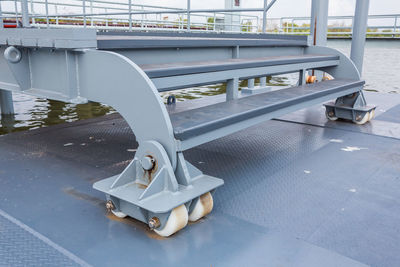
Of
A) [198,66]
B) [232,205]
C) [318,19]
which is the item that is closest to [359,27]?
[318,19]

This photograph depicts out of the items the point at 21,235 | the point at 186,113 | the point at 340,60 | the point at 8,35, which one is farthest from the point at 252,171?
the point at 340,60

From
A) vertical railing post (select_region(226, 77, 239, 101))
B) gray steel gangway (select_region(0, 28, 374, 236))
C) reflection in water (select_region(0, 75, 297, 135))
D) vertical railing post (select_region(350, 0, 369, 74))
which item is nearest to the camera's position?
gray steel gangway (select_region(0, 28, 374, 236))

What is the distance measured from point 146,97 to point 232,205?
721mm

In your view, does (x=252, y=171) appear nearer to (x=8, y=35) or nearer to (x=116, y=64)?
(x=116, y=64)

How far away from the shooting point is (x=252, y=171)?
7.76ft

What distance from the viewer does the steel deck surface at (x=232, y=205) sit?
1.42 meters

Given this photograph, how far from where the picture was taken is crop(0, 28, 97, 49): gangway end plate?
1691 mm

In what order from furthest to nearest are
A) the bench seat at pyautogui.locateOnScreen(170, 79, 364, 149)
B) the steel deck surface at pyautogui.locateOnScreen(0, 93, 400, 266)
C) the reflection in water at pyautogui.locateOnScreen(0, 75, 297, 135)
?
the reflection in water at pyautogui.locateOnScreen(0, 75, 297, 135) → the bench seat at pyautogui.locateOnScreen(170, 79, 364, 149) → the steel deck surface at pyautogui.locateOnScreen(0, 93, 400, 266)

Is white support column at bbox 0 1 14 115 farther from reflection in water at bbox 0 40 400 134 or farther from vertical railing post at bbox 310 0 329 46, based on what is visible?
vertical railing post at bbox 310 0 329 46

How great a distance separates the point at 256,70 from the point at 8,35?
5.24ft

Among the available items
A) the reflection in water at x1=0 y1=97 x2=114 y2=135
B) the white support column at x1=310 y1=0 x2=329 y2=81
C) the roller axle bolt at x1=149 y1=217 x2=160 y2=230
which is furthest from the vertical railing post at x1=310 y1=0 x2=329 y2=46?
the roller axle bolt at x1=149 y1=217 x2=160 y2=230

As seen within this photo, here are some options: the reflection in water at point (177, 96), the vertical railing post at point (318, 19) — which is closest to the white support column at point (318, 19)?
the vertical railing post at point (318, 19)

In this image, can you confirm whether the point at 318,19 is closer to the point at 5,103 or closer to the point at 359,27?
the point at 359,27

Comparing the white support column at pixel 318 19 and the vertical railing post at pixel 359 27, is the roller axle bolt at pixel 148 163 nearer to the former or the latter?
the vertical railing post at pixel 359 27
